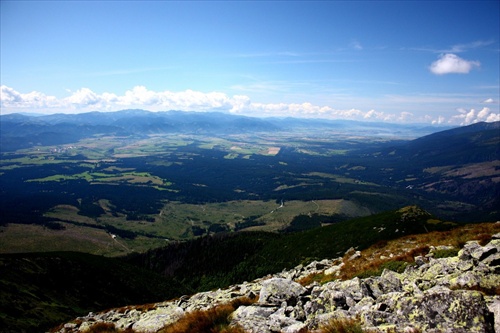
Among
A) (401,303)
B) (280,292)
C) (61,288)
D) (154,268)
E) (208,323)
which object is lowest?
(154,268)

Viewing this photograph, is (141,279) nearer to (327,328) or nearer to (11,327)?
(11,327)

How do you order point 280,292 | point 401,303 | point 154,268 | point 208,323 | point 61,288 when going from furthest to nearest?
point 154,268
point 61,288
point 280,292
point 208,323
point 401,303

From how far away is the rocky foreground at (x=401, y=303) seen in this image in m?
10.1

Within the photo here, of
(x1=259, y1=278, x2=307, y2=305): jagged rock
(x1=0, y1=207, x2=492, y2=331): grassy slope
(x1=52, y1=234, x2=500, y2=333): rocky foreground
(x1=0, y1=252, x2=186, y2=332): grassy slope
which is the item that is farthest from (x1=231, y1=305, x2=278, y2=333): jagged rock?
(x1=0, y1=207, x2=492, y2=331): grassy slope

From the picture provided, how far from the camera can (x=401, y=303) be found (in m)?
11.5

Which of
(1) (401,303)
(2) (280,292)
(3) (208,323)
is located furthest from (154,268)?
(1) (401,303)

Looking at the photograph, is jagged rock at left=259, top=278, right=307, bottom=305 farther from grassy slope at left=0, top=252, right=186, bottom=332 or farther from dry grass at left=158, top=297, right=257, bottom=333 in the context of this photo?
grassy slope at left=0, top=252, right=186, bottom=332

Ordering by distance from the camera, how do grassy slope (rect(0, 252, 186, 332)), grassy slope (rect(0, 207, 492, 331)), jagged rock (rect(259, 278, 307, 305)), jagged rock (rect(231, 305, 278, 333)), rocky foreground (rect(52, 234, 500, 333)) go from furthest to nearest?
grassy slope (rect(0, 207, 492, 331)) < grassy slope (rect(0, 252, 186, 332)) < jagged rock (rect(259, 278, 307, 305)) < jagged rock (rect(231, 305, 278, 333)) < rocky foreground (rect(52, 234, 500, 333))

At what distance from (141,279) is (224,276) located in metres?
35.6

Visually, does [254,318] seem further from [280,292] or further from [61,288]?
[61,288]

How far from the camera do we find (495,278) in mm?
13664

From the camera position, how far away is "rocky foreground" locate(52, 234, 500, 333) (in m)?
10.1

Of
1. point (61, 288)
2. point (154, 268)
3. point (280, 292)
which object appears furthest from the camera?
point (154, 268)

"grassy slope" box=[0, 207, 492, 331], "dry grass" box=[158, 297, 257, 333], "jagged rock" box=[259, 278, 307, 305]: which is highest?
"dry grass" box=[158, 297, 257, 333]
